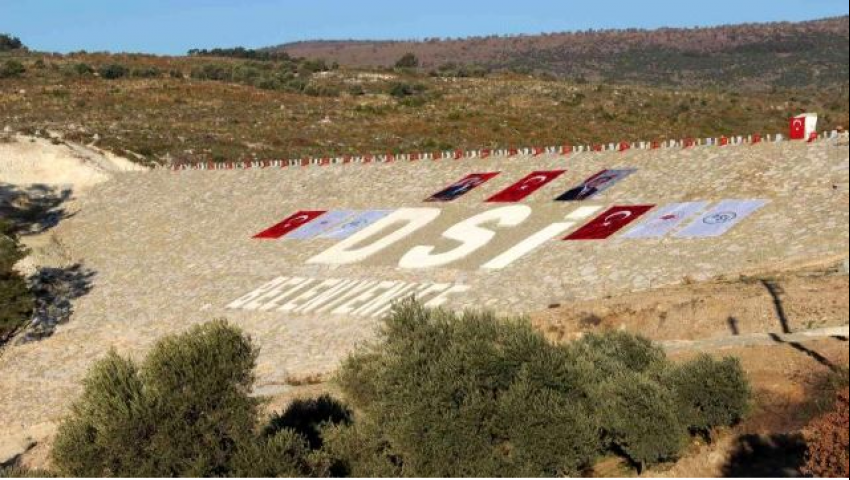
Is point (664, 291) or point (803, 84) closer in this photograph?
point (664, 291)

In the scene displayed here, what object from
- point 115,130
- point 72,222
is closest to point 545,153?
point 72,222

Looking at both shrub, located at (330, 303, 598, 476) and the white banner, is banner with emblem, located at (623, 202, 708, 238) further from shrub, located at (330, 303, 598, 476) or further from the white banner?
shrub, located at (330, 303, 598, 476)

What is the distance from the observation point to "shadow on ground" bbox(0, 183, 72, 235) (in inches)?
2484

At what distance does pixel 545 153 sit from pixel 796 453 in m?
35.5

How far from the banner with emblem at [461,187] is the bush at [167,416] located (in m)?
32.1

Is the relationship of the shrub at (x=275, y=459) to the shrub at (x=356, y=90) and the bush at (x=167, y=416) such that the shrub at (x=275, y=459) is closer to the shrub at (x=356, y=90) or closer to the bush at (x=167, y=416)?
the bush at (x=167, y=416)

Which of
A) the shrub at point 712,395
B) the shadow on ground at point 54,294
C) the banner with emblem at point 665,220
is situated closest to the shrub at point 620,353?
the shrub at point 712,395

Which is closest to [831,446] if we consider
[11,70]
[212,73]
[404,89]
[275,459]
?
[275,459]

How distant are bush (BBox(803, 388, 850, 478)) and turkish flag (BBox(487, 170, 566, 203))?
33.4 metres

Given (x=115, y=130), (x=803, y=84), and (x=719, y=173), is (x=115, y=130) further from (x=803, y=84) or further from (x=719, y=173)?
(x=803, y=84)

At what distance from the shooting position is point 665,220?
41.4 meters

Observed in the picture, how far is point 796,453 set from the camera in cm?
2006

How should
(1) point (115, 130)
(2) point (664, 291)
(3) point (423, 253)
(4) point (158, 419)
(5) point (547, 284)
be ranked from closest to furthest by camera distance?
1. (4) point (158, 419)
2. (2) point (664, 291)
3. (5) point (547, 284)
4. (3) point (423, 253)
5. (1) point (115, 130)

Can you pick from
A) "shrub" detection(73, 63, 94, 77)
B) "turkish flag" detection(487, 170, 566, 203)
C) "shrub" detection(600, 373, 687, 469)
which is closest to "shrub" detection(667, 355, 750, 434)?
"shrub" detection(600, 373, 687, 469)
